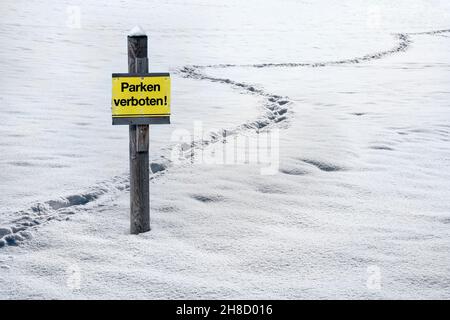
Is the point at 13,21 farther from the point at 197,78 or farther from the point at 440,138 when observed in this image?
the point at 440,138

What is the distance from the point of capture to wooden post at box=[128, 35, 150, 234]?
3385 mm

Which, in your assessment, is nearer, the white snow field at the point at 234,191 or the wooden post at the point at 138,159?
the white snow field at the point at 234,191

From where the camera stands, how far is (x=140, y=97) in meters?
3.37

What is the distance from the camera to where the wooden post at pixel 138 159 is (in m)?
3.38

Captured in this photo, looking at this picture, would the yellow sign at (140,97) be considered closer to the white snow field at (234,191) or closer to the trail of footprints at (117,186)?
the white snow field at (234,191)

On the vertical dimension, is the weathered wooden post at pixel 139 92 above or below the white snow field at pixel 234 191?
above

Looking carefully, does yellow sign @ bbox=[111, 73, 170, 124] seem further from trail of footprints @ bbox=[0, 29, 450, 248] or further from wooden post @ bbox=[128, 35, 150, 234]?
trail of footprints @ bbox=[0, 29, 450, 248]

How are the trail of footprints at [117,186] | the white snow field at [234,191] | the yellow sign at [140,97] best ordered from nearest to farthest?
the white snow field at [234,191] < the yellow sign at [140,97] < the trail of footprints at [117,186]

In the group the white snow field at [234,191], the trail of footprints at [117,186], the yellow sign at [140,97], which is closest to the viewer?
the white snow field at [234,191]

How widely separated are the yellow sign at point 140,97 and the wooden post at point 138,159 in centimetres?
8

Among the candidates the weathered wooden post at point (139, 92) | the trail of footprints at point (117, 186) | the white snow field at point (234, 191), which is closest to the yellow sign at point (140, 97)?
the weathered wooden post at point (139, 92)

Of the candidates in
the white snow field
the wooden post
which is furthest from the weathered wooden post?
the white snow field

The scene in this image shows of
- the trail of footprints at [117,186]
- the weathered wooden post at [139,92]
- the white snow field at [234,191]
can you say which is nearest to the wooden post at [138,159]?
the weathered wooden post at [139,92]

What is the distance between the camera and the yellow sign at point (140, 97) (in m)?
3.35
